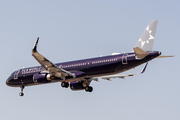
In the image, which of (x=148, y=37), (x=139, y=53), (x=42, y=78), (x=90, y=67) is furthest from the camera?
(x=42, y=78)

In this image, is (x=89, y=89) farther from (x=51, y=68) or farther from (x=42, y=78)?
(x=51, y=68)

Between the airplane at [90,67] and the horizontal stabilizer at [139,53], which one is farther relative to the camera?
the airplane at [90,67]

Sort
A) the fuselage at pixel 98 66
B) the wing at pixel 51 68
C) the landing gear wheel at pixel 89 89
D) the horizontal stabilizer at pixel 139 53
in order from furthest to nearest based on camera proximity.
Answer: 1. the landing gear wheel at pixel 89 89
2. the wing at pixel 51 68
3. the fuselage at pixel 98 66
4. the horizontal stabilizer at pixel 139 53

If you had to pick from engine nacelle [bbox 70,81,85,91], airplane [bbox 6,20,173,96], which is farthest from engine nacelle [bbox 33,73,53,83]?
engine nacelle [bbox 70,81,85,91]

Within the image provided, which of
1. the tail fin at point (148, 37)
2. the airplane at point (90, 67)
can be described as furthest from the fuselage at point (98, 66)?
the tail fin at point (148, 37)

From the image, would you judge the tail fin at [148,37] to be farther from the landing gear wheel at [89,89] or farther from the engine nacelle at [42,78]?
the engine nacelle at [42,78]

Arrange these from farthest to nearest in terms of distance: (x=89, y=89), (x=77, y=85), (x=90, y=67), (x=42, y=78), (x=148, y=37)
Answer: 1. (x=77, y=85)
2. (x=89, y=89)
3. (x=42, y=78)
4. (x=90, y=67)
5. (x=148, y=37)

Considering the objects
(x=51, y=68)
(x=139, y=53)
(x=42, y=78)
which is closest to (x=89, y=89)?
(x=42, y=78)

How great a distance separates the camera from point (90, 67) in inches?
2127

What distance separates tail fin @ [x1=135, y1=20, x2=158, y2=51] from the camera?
51969 millimetres

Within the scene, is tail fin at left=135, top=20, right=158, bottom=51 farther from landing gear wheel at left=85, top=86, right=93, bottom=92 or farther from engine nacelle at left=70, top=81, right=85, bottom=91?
engine nacelle at left=70, top=81, right=85, bottom=91

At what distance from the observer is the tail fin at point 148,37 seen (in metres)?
52.0

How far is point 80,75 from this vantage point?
54031 mm

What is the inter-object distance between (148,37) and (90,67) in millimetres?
8149
